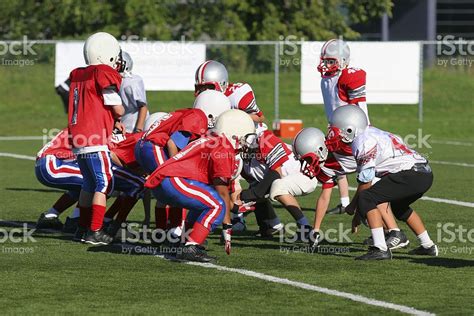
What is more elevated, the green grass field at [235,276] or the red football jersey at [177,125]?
the red football jersey at [177,125]

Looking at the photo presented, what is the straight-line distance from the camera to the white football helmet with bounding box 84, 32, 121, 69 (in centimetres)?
1047

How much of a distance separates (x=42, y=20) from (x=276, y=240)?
23347 mm

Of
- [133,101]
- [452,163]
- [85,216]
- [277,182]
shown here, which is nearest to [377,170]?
[277,182]

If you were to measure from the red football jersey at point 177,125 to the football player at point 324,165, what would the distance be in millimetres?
817

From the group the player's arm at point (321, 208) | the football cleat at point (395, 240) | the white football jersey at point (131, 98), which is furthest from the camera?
the white football jersey at point (131, 98)

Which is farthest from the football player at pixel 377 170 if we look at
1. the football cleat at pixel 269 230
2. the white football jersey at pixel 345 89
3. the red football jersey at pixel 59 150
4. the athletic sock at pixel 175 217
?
the red football jersey at pixel 59 150

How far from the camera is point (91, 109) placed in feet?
34.1

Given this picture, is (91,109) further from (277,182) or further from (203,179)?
(277,182)

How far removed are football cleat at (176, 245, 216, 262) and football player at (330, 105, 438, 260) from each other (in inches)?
48.5

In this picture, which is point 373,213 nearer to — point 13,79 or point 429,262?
point 429,262

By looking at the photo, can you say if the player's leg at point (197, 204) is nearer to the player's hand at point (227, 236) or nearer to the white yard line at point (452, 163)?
the player's hand at point (227, 236)

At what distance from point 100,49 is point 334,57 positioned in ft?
10.1

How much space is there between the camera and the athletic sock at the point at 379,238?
9.30 metres

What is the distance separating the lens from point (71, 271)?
8.80m
